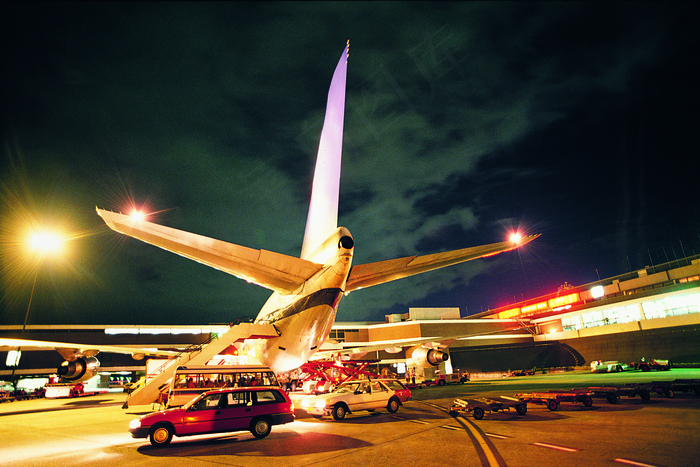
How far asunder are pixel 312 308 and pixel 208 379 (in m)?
5.25

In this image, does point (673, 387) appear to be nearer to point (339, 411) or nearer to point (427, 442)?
point (427, 442)

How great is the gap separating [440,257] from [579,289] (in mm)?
77204

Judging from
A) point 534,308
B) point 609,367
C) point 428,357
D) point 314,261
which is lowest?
point 609,367

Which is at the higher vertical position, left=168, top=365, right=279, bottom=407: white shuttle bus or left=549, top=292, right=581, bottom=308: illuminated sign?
left=549, top=292, right=581, bottom=308: illuminated sign

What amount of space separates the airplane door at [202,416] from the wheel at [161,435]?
450 mm

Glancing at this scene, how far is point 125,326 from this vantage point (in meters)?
62.1

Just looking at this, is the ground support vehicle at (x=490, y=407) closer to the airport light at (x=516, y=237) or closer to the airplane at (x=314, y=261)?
the airplane at (x=314, y=261)

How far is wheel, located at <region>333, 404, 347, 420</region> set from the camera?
16141 millimetres

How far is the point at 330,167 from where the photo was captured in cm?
1789

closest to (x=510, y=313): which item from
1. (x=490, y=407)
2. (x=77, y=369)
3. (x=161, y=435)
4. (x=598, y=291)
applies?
(x=598, y=291)

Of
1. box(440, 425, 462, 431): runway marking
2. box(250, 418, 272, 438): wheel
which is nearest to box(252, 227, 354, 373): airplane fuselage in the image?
box(250, 418, 272, 438): wheel

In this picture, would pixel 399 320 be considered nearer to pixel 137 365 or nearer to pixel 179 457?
pixel 137 365

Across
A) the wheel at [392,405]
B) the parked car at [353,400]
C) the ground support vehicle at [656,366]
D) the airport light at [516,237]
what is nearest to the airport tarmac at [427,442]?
the parked car at [353,400]

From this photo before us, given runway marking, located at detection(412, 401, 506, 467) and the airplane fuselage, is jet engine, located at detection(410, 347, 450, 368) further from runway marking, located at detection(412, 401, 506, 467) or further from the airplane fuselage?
runway marking, located at detection(412, 401, 506, 467)
